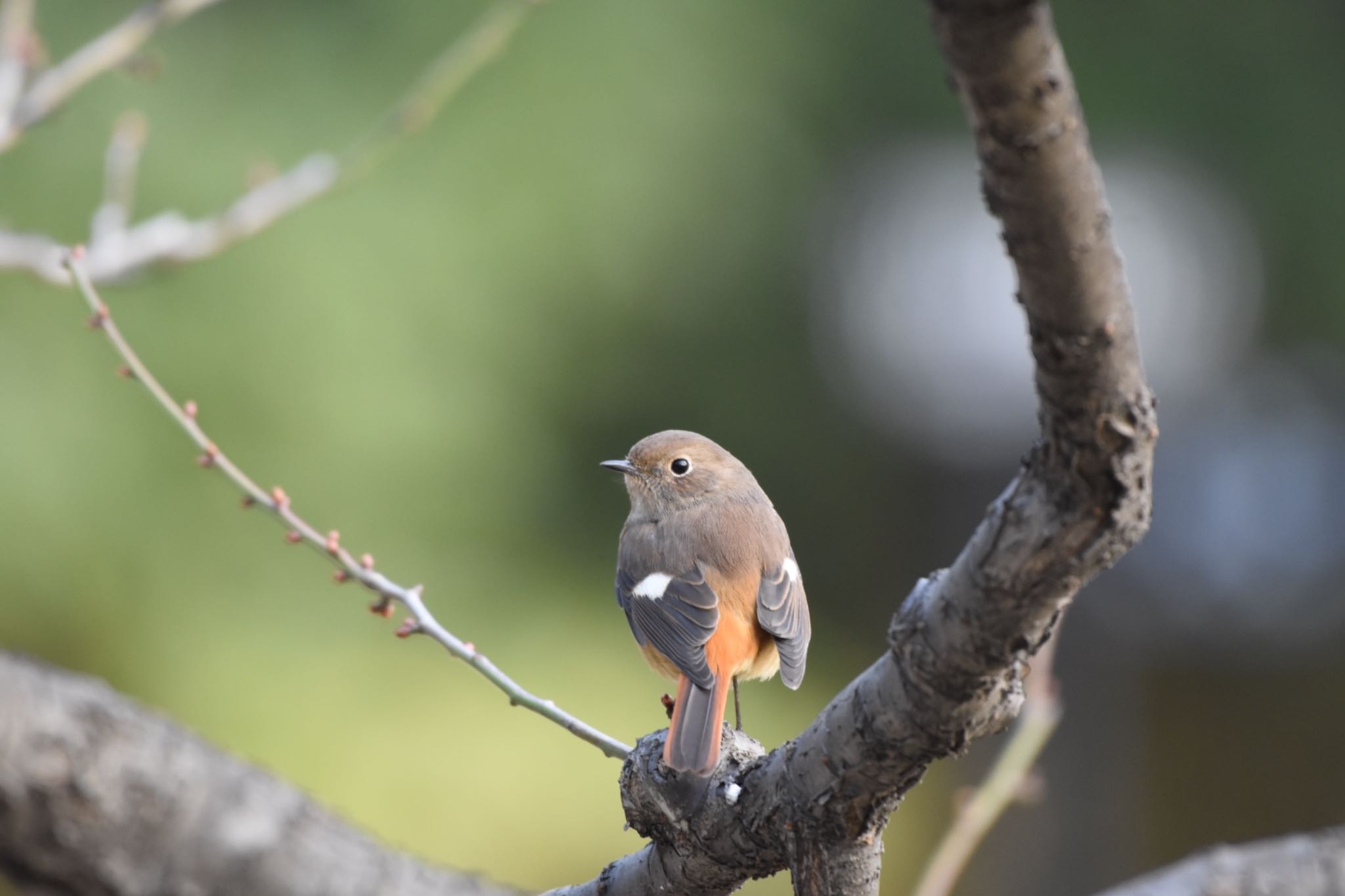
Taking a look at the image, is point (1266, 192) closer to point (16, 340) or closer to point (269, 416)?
point (269, 416)

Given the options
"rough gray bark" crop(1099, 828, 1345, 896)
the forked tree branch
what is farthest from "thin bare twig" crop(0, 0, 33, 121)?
"rough gray bark" crop(1099, 828, 1345, 896)

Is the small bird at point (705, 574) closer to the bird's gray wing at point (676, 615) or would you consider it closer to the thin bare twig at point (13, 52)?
the bird's gray wing at point (676, 615)

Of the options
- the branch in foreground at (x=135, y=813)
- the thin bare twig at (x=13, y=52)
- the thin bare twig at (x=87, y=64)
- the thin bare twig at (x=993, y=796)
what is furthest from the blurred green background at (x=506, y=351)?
the thin bare twig at (x=993, y=796)

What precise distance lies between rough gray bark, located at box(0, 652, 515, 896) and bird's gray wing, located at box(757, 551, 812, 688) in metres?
0.93

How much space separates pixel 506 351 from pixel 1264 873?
15.1 ft

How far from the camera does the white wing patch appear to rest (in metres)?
3.13

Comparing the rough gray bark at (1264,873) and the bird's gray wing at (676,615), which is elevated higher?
the bird's gray wing at (676,615)

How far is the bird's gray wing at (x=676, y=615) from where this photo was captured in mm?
2797

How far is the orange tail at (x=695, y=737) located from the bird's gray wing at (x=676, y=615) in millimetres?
421

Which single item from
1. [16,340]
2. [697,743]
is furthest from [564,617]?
[697,743]

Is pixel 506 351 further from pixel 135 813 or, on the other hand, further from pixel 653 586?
pixel 135 813

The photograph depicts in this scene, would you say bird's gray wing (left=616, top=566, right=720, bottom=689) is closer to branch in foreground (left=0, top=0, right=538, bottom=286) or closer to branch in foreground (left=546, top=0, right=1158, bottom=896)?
branch in foreground (left=546, top=0, right=1158, bottom=896)

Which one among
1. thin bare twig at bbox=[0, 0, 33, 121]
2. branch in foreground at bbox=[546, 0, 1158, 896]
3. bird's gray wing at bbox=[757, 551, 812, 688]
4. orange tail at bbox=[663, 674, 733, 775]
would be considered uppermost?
thin bare twig at bbox=[0, 0, 33, 121]

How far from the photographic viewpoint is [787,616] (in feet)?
9.82
